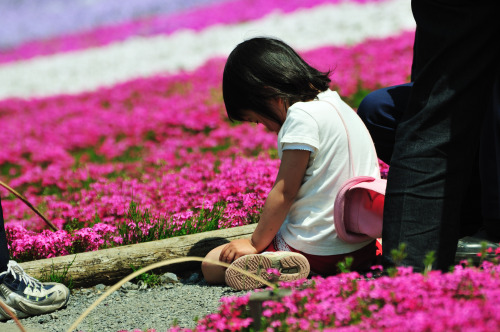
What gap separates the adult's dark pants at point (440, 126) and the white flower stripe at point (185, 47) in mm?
10579

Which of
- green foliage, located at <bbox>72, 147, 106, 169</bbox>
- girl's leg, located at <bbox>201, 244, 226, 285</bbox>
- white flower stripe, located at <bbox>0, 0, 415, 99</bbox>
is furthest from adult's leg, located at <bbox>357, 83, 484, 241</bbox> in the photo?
white flower stripe, located at <bbox>0, 0, 415, 99</bbox>

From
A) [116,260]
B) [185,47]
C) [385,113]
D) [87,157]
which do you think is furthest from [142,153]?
[185,47]

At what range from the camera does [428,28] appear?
2.68m

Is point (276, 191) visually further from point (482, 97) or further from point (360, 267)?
point (482, 97)

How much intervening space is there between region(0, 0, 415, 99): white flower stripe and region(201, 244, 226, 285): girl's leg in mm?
9971

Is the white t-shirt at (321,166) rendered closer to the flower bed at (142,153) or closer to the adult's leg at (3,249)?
the flower bed at (142,153)

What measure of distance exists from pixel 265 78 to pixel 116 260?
56.0 inches

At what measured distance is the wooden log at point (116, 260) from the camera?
12.8ft

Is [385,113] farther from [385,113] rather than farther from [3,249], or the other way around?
[3,249]

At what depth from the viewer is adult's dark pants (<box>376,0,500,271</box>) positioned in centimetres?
260

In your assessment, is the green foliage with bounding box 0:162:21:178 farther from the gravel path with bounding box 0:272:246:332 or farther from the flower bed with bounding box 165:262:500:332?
the flower bed with bounding box 165:262:500:332

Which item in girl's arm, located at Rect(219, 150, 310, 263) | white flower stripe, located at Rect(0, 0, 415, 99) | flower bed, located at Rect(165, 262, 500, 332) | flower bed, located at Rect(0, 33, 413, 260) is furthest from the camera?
white flower stripe, located at Rect(0, 0, 415, 99)

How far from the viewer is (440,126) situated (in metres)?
2.67

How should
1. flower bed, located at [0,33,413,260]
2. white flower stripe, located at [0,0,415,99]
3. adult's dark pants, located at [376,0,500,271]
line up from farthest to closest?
white flower stripe, located at [0,0,415,99]
flower bed, located at [0,33,413,260]
adult's dark pants, located at [376,0,500,271]
